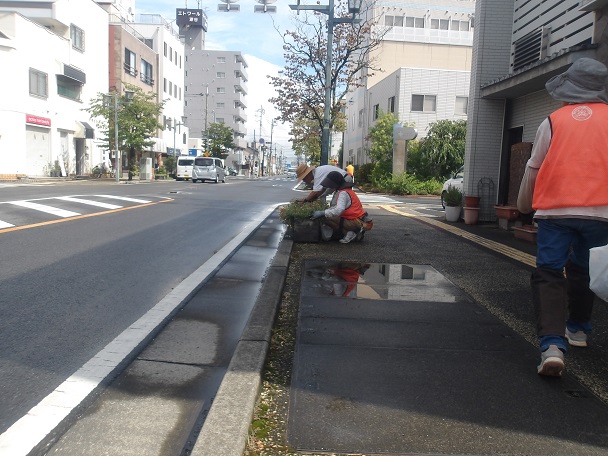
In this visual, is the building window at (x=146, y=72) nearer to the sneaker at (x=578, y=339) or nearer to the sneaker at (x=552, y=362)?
the sneaker at (x=578, y=339)

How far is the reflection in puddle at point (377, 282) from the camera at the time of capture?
5.64m

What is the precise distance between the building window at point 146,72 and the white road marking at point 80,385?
52021 millimetres

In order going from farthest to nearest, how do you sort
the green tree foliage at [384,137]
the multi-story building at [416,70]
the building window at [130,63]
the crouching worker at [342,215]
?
the building window at [130,63], the multi-story building at [416,70], the green tree foliage at [384,137], the crouching worker at [342,215]

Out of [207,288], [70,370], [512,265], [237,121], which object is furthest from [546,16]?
[237,121]

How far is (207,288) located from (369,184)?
29.3m

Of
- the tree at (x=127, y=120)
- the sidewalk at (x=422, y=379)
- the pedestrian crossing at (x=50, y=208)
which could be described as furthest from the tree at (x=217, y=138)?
the sidewalk at (x=422, y=379)

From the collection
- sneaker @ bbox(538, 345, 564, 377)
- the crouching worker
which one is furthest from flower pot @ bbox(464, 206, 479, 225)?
sneaker @ bbox(538, 345, 564, 377)

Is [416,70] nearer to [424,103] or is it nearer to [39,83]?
[424,103]

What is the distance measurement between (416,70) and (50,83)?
2300 centimetres

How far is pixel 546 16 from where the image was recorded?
36.8 feet

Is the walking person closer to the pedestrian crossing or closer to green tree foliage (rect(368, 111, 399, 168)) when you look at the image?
the pedestrian crossing

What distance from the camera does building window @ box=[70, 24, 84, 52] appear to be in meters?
39.1

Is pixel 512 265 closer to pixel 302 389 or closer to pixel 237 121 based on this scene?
pixel 302 389

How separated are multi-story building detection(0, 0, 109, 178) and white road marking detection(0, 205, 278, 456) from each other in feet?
100
